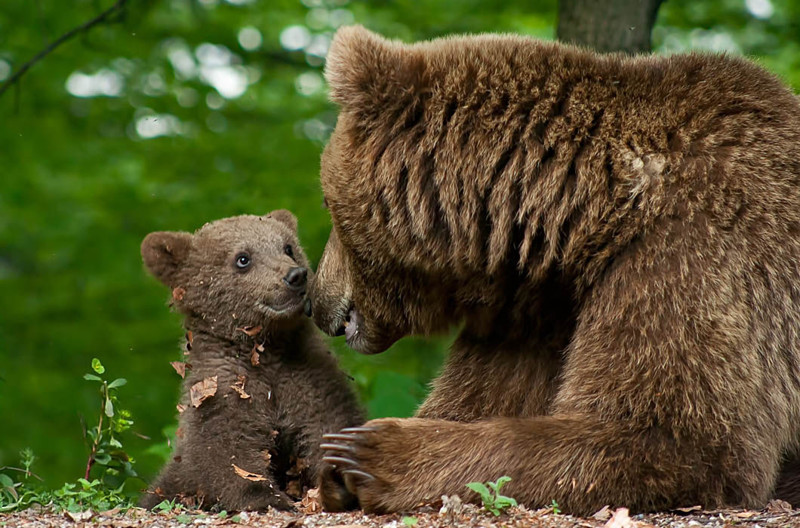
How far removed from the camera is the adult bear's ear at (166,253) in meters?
4.67

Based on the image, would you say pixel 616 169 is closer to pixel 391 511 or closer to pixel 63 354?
pixel 391 511

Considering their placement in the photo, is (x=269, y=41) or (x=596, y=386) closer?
(x=596, y=386)

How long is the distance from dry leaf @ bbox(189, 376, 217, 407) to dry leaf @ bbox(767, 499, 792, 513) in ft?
8.00

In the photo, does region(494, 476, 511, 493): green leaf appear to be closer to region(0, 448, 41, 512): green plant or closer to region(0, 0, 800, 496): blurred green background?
region(0, 448, 41, 512): green plant

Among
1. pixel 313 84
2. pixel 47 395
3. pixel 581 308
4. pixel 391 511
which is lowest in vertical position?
pixel 47 395

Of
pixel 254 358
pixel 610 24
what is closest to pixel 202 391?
pixel 254 358

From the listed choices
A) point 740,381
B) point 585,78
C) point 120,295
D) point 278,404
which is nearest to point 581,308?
point 740,381

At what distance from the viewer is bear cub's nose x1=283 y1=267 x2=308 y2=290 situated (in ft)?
15.0

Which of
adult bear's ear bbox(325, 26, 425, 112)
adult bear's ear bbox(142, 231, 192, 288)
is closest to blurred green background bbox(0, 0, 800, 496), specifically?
adult bear's ear bbox(142, 231, 192, 288)

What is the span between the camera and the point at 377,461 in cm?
353

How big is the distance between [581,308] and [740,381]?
27.2 inches

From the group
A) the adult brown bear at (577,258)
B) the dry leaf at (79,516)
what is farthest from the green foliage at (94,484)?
the adult brown bear at (577,258)

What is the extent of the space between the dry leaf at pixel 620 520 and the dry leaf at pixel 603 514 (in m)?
0.08

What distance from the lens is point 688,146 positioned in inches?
144
